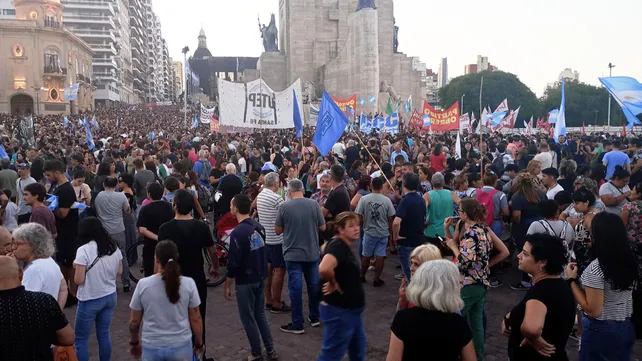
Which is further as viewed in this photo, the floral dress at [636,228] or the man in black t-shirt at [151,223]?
the man in black t-shirt at [151,223]

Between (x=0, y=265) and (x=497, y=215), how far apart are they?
625 centimetres

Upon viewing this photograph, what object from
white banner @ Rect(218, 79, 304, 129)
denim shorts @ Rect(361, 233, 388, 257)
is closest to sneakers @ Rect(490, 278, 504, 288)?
denim shorts @ Rect(361, 233, 388, 257)

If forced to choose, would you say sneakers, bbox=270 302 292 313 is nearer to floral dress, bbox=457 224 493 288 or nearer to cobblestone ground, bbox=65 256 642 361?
cobblestone ground, bbox=65 256 642 361

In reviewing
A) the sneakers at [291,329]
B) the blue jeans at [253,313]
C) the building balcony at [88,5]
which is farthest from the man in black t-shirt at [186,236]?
the building balcony at [88,5]

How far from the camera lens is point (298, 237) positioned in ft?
18.9

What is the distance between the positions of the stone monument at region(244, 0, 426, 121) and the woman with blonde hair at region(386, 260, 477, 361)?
4160cm

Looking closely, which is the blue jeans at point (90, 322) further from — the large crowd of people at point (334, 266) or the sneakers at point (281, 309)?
the sneakers at point (281, 309)

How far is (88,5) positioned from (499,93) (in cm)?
6536

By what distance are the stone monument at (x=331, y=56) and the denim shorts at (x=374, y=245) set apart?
3725 centimetres

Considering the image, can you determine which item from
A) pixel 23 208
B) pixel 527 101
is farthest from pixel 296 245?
pixel 527 101

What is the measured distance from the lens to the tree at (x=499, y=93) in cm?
6406

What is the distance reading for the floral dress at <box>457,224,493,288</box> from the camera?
4.50 meters

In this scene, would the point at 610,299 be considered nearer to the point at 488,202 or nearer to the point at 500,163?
the point at 488,202

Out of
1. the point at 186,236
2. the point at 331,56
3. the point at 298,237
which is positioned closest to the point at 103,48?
the point at 331,56
